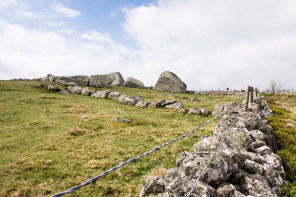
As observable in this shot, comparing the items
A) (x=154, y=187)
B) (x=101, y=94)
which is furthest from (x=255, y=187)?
(x=101, y=94)

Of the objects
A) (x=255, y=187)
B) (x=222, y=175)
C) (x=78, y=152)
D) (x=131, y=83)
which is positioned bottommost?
(x=78, y=152)

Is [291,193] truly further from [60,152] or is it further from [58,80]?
[58,80]

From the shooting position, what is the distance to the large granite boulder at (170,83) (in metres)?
66.0

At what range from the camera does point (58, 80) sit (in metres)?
61.4

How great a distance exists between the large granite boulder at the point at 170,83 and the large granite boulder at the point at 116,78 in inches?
662

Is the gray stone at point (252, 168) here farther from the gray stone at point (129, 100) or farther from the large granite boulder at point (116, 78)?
the large granite boulder at point (116, 78)

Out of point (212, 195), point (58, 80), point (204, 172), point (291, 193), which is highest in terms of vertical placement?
point (58, 80)

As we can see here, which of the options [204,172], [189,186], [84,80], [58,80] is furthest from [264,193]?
[58,80]

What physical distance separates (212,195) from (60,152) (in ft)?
36.4

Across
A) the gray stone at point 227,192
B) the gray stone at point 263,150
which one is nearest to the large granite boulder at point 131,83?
the gray stone at point 263,150

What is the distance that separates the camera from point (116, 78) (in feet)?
249

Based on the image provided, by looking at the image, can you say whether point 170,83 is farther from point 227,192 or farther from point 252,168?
point 227,192

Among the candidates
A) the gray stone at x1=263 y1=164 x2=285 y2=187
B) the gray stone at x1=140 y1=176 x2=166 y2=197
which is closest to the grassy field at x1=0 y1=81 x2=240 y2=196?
the gray stone at x1=140 y1=176 x2=166 y2=197

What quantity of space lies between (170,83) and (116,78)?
24372 millimetres
